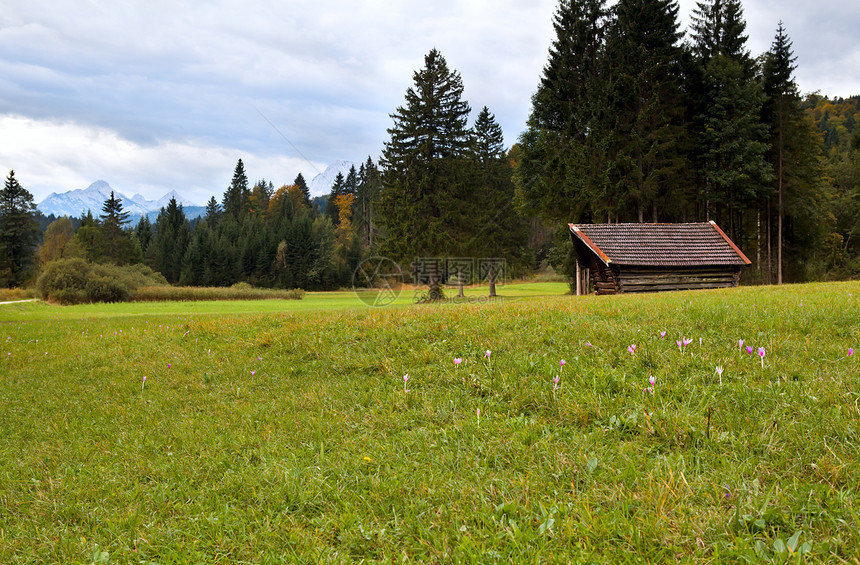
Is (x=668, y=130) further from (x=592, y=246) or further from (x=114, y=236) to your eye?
(x=114, y=236)

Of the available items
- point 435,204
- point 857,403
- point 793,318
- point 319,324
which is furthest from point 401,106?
point 857,403

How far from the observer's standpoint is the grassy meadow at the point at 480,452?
8.98 feet

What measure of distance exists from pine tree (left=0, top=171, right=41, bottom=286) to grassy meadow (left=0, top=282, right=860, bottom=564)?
7316 cm

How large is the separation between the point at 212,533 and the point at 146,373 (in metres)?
6.40

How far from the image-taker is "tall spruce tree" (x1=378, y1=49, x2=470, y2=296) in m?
36.3

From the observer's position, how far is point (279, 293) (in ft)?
167

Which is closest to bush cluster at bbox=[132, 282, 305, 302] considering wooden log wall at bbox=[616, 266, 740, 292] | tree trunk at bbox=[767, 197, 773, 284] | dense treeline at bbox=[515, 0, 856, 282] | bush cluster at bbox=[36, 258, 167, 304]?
bush cluster at bbox=[36, 258, 167, 304]

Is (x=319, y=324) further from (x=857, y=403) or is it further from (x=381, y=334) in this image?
(x=857, y=403)

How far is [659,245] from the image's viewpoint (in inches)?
900

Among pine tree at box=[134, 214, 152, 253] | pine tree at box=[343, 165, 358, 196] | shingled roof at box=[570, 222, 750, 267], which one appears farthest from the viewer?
pine tree at box=[343, 165, 358, 196]

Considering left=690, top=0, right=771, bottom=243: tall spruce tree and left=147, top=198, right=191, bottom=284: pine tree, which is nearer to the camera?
left=690, top=0, right=771, bottom=243: tall spruce tree

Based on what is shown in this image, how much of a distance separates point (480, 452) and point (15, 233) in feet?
270

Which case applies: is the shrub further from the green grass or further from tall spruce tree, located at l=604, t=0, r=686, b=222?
tall spruce tree, located at l=604, t=0, r=686, b=222

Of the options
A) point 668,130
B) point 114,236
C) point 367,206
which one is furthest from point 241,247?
point 668,130
